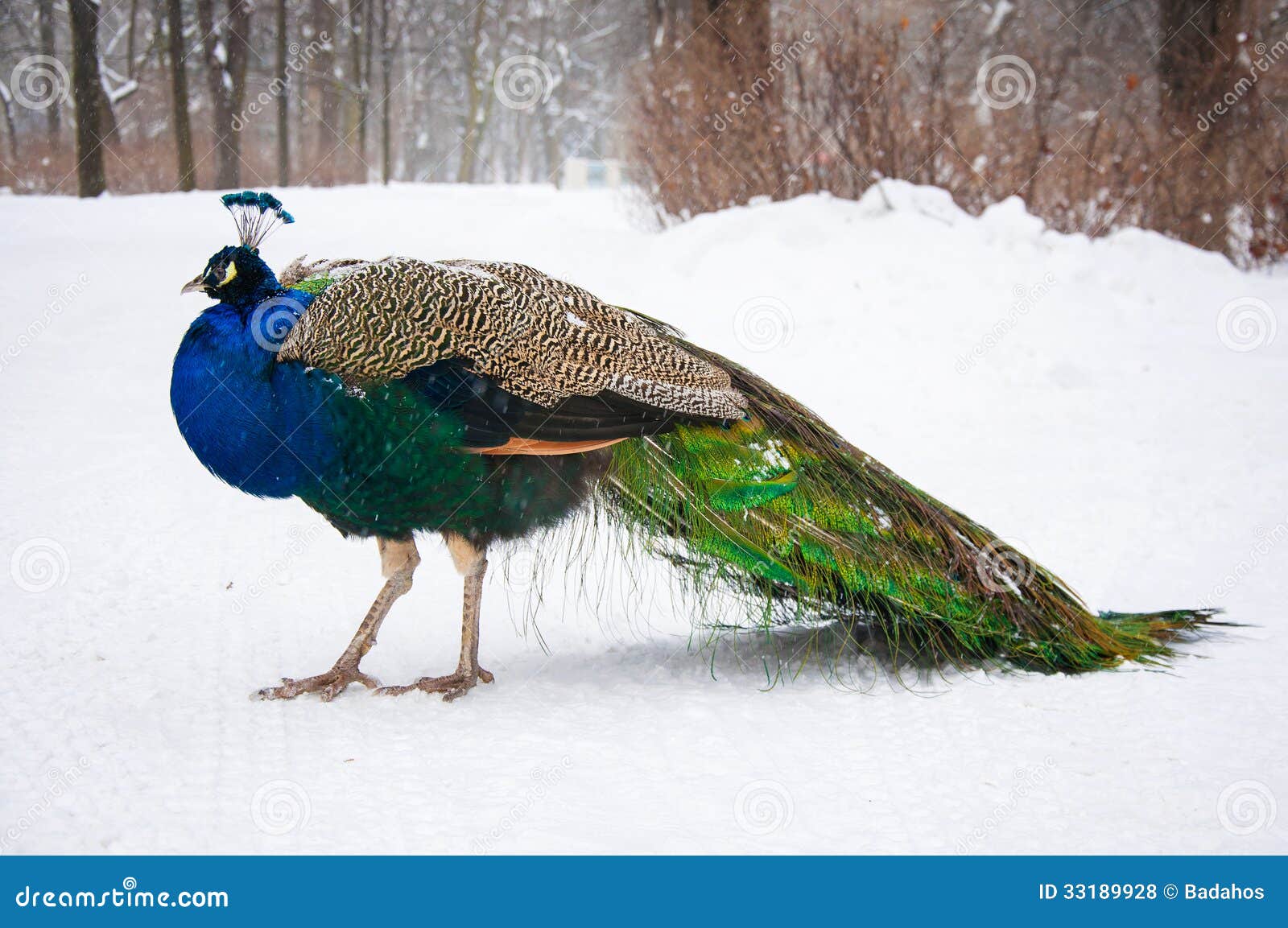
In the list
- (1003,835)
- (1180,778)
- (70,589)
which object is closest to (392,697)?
(70,589)

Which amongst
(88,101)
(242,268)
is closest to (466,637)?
(242,268)

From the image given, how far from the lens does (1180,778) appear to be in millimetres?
2914

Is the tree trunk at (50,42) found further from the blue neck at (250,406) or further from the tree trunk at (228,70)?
the blue neck at (250,406)

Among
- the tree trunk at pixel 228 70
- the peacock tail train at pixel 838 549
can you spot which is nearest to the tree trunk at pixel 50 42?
the tree trunk at pixel 228 70

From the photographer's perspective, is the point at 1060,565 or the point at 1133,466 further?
the point at 1133,466

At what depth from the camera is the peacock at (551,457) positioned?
3254 mm

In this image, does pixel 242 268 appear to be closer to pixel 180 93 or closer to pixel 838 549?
pixel 838 549

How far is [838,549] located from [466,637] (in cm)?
134

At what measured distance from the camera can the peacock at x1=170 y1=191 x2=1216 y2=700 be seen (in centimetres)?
325

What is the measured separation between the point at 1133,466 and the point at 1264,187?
19.3 ft

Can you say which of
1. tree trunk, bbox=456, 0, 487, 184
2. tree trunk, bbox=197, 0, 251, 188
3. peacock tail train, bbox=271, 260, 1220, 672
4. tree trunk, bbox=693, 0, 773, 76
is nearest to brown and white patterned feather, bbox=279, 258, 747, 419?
peacock tail train, bbox=271, 260, 1220, 672

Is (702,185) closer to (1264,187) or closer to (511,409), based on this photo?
(1264,187)

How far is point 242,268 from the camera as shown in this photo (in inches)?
134

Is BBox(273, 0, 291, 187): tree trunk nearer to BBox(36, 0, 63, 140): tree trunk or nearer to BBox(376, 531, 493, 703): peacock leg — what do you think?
BBox(36, 0, 63, 140): tree trunk
